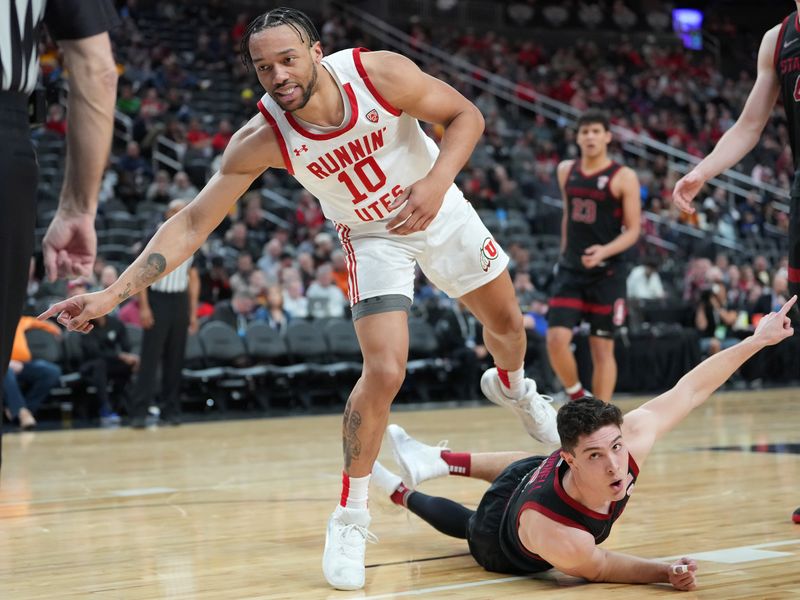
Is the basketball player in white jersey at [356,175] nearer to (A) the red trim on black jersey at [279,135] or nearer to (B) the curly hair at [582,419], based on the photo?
(A) the red trim on black jersey at [279,135]

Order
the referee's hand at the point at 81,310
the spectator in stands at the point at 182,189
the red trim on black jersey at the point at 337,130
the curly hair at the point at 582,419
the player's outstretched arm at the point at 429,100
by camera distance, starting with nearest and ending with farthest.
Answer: the referee's hand at the point at 81,310, the curly hair at the point at 582,419, the player's outstretched arm at the point at 429,100, the red trim on black jersey at the point at 337,130, the spectator in stands at the point at 182,189

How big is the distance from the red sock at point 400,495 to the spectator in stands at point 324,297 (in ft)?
27.2

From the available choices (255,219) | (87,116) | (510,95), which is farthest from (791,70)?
(510,95)

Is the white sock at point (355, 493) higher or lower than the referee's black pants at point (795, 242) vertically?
lower

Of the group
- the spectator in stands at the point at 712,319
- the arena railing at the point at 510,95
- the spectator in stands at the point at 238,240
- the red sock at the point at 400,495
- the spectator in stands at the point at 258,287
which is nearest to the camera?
the red sock at the point at 400,495

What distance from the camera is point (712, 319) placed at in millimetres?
14602

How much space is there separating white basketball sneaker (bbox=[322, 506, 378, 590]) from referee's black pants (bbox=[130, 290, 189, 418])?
22.4 ft

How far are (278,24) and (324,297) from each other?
30.2ft

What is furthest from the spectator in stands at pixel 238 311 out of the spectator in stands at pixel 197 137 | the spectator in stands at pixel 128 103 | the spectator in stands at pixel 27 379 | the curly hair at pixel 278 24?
the curly hair at pixel 278 24

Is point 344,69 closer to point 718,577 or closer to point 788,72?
point 788,72

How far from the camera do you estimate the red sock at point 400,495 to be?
4.40m

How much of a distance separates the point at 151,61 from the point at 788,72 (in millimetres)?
15168

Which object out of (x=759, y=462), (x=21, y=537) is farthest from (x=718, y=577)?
(x=759, y=462)

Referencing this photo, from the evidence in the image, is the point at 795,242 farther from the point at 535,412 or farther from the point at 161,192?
the point at 161,192
